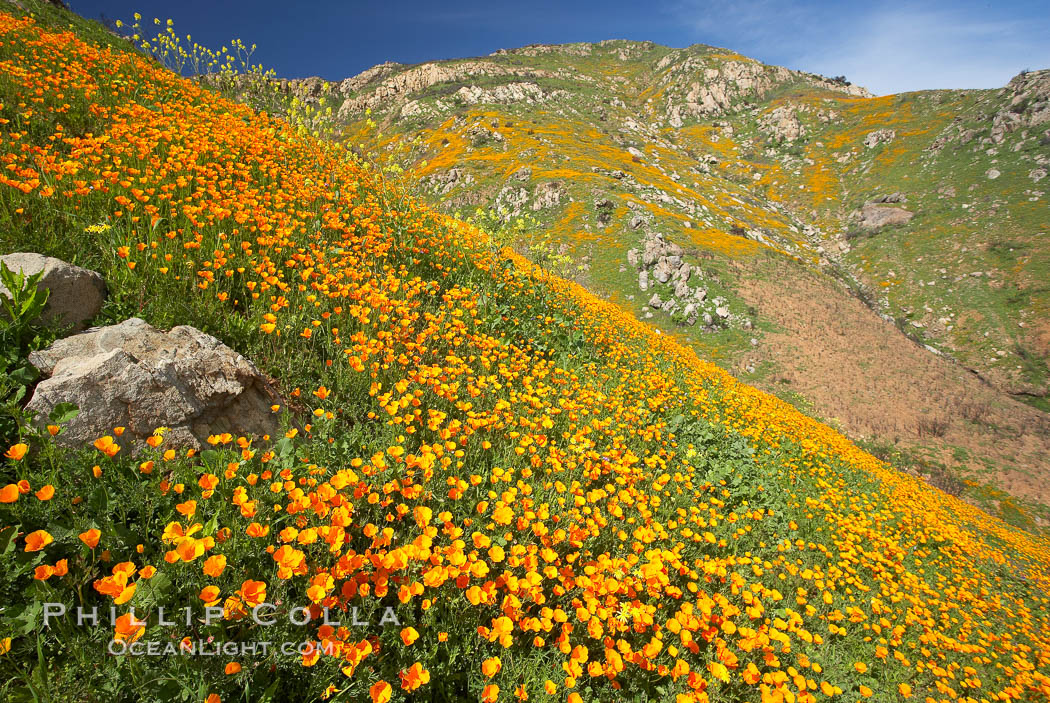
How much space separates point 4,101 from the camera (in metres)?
4.84

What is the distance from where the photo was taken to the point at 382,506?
2523 millimetres

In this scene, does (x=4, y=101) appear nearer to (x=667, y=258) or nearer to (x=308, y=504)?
(x=308, y=504)

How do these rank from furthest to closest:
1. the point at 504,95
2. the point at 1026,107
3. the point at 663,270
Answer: the point at 504,95, the point at 1026,107, the point at 663,270

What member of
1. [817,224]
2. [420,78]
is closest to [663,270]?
[817,224]

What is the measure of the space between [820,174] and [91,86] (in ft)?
259

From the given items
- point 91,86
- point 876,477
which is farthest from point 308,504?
point 876,477

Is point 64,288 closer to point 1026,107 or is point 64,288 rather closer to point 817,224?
point 817,224

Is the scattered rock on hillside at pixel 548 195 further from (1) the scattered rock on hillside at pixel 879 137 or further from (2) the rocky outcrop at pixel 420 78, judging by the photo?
(2) the rocky outcrop at pixel 420 78

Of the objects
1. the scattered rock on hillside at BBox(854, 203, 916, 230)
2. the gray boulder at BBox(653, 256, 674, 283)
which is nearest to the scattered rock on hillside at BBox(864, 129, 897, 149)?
the scattered rock on hillside at BBox(854, 203, 916, 230)

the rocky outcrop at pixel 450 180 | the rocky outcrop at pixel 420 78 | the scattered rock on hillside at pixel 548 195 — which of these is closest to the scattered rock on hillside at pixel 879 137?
the scattered rock on hillside at pixel 548 195

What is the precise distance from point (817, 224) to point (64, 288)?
68.4 m

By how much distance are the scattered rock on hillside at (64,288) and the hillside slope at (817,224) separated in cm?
470

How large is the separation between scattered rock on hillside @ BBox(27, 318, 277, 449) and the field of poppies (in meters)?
0.12

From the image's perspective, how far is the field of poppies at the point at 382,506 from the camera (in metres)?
1.85
